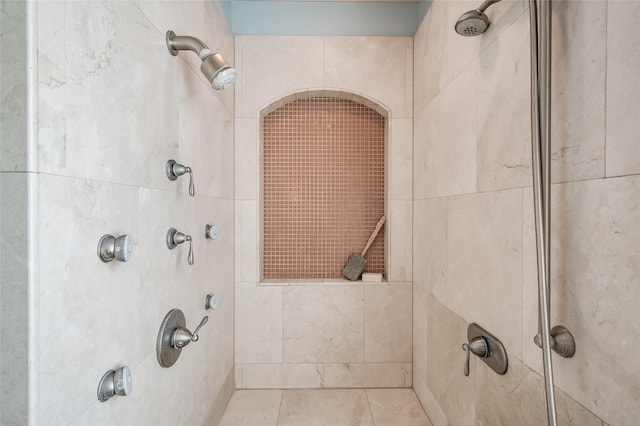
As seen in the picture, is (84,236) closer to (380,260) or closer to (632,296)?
(632,296)

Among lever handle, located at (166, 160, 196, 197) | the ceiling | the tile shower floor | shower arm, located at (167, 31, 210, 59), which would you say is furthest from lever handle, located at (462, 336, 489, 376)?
the ceiling

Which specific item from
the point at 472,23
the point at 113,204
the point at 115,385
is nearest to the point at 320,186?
the point at 472,23

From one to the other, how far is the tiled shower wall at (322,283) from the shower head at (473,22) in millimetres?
908

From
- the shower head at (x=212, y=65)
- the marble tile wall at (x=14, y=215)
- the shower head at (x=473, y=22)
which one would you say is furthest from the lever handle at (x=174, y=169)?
the shower head at (x=473, y=22)

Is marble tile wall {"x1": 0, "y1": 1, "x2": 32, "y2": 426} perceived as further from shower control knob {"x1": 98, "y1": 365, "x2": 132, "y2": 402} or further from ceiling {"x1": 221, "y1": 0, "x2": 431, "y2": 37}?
ceiling {"x1": 221, "y1": 0, "x2": 431, "y2": 37}

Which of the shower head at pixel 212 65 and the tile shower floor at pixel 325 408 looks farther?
the tile shower floor at pixel 325 408

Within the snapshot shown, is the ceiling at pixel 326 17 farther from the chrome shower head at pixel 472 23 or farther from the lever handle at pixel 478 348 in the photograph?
the lever handle at pixel 478 348

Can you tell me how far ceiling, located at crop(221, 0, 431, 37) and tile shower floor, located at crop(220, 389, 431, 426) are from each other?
209 centimetres

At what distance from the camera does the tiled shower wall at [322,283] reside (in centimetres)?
197

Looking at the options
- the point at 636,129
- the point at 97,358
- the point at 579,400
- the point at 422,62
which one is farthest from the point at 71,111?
the point at 422,62

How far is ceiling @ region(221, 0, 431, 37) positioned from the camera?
197 centimetres

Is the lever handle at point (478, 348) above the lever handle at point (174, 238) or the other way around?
the other way around

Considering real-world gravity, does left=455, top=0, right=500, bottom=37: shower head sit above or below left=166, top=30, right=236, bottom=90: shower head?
above

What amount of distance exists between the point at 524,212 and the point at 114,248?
1.04m
